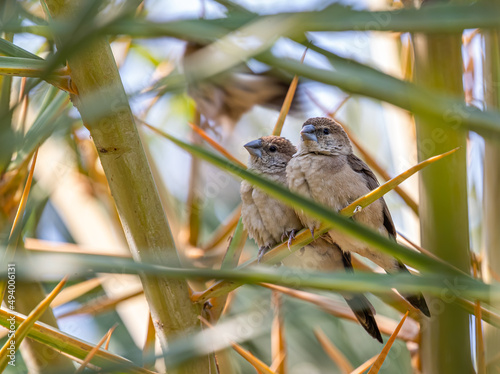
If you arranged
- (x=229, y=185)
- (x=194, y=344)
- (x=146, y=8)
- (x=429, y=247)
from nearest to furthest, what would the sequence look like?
(x=194, y=344), (x=429, y=247), (x=146, y=8), (x=229, y=185)

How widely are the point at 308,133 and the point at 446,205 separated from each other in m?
1.15

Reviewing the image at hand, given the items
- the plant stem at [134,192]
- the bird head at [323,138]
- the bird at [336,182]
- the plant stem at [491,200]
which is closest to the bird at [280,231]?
the bird at [336,182]

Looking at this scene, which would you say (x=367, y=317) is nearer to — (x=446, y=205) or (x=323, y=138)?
(x=446, y=205)

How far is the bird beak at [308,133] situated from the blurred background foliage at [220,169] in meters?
0.27

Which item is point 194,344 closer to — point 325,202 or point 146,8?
point 325,202

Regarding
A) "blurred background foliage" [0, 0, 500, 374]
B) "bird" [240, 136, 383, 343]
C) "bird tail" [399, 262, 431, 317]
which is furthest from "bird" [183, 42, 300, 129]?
"bird tail" [399, 262, 431, 317]

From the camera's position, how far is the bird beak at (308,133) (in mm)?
2695

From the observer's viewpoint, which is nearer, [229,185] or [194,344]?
[194,344]

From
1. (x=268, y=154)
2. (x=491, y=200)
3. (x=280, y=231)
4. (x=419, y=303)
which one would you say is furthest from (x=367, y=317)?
(x=268, y=154)

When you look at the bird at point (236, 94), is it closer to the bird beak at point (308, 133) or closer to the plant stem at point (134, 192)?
the bird beak at point (308, 133)

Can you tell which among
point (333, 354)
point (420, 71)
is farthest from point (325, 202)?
point (420, 71)

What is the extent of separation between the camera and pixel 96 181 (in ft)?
9.98

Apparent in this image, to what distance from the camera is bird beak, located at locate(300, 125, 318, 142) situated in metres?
2.70

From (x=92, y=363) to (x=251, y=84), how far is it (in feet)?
6.08
